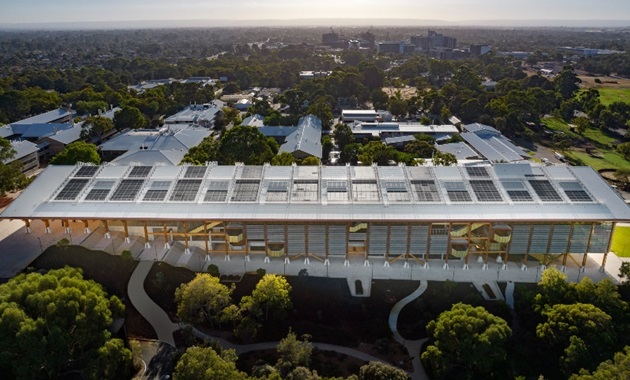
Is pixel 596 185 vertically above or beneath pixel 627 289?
above

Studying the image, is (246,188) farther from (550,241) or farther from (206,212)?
(550,241)

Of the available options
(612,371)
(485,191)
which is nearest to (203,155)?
(485,191)

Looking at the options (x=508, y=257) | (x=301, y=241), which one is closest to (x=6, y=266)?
(x=301, y=241)

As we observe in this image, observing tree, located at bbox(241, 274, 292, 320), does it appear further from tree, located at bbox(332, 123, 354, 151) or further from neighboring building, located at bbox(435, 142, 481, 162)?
tree, located at bbox(332, 123, 354, 151)

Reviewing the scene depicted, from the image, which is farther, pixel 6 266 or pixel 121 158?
pixel 121 158

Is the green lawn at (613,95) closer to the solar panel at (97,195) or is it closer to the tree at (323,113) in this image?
the tree at (323,113)

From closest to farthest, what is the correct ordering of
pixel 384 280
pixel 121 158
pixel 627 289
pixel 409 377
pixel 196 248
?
pixel 409 377, pixel 627 289, pixel 384 280, pixel 196 248, pixel 121 158
